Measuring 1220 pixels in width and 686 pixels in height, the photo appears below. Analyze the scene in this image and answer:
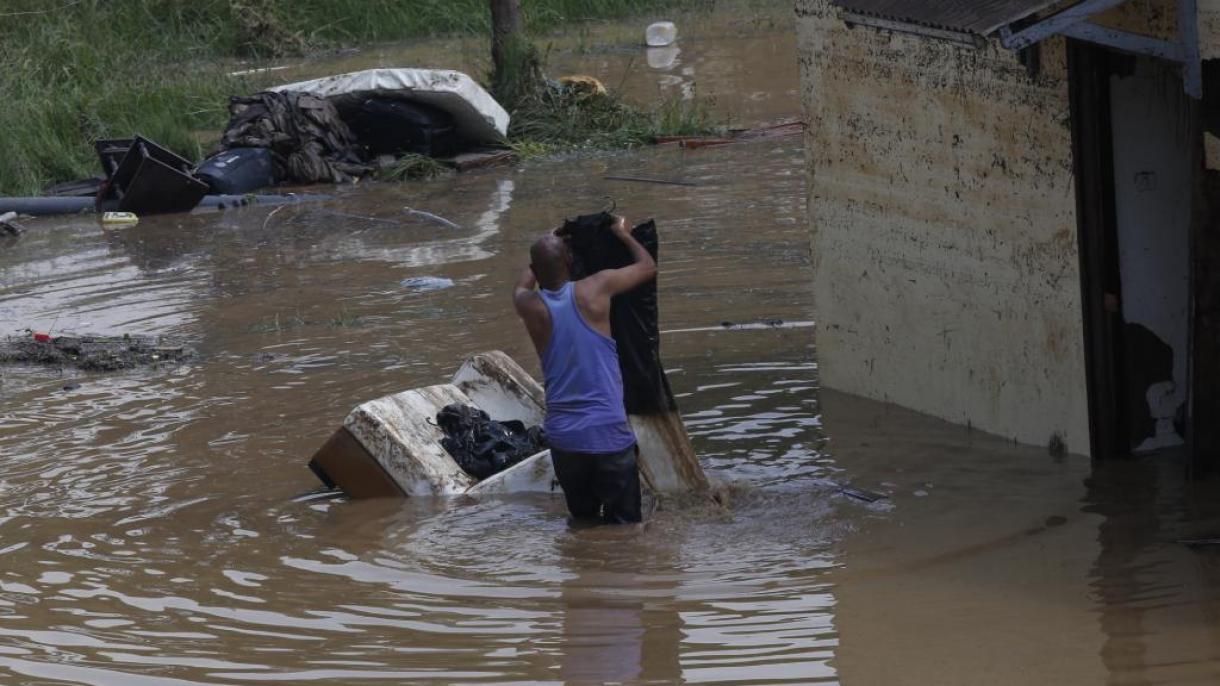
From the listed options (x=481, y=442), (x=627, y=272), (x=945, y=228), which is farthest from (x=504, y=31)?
(x=627, y=272)

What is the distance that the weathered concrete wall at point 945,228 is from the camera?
7.83 metres

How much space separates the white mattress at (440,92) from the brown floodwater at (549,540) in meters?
5.65

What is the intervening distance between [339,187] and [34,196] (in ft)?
10.3

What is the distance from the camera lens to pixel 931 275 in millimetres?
8758

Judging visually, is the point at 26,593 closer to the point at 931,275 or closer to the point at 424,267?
the point at 931,275

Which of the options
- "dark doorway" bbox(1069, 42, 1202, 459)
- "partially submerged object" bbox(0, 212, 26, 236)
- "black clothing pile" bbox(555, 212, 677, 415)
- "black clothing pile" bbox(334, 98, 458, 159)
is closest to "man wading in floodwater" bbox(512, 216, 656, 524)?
"black clothing pile" bbox(555, 212, 677, 415)

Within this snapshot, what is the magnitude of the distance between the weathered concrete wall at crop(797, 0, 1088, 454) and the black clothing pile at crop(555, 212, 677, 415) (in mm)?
1884

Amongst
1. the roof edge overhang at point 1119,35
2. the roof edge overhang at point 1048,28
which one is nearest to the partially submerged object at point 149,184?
the roof edge overhang at point 1048,28

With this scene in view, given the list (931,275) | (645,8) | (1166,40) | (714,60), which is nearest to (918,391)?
(931,275)

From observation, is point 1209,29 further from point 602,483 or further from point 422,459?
point 422,459

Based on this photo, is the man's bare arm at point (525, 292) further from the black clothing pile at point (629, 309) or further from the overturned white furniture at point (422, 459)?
the overturned white furniture at point (422, 459)

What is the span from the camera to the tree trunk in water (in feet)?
63.8

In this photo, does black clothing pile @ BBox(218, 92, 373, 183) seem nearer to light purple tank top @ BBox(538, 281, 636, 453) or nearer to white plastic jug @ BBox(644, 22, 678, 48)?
white plastic jug @ BBox(644, 22, 678, 48)

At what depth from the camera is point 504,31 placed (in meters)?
19.6
